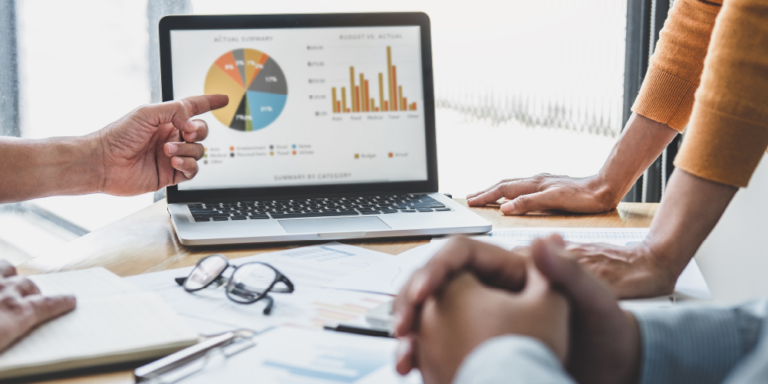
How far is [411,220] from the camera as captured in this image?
980 mm

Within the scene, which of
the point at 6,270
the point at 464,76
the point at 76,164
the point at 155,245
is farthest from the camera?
the point at 464,76

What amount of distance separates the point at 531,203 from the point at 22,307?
34.4 inches

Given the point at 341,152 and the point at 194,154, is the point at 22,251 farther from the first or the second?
the point at 341,152

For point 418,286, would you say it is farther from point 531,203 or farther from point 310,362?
point 531,203

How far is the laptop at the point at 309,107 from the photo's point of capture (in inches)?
44.2

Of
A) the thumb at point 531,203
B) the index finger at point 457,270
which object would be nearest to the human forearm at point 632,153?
the thumb at point 531,203

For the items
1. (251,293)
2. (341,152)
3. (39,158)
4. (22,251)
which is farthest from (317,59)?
(22,251)

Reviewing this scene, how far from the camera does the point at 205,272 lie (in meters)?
0.71

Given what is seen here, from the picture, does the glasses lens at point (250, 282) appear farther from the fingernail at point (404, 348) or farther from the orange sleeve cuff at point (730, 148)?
the orange sleeve cuff at point (730, 148)

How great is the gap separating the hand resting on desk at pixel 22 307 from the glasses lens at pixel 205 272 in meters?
0.14

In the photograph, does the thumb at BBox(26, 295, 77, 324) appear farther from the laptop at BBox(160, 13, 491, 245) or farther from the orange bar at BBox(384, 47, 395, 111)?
the orange bar at BBox(384, 47, 395, 111)

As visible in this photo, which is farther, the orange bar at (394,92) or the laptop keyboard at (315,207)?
the orange bar at (394,92)

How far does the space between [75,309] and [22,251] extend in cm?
163

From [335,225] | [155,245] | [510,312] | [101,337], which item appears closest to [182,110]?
[155,245]
